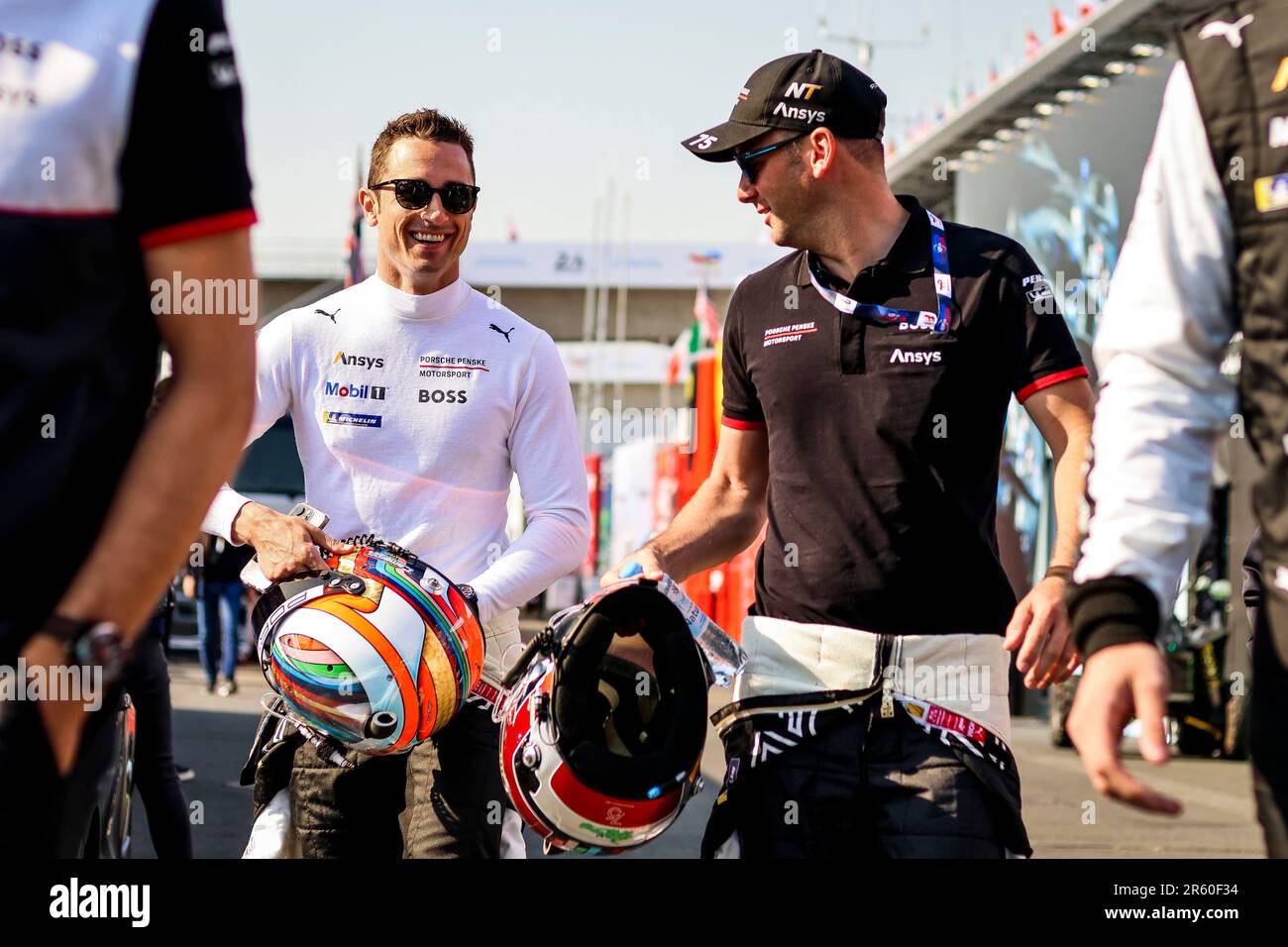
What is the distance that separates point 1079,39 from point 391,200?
12594 millimetres

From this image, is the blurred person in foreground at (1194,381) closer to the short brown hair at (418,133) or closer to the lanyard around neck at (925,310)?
the lanyard around neck at (925,310)

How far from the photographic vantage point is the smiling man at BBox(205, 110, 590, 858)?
4008 millimetres

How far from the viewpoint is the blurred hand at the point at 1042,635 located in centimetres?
318

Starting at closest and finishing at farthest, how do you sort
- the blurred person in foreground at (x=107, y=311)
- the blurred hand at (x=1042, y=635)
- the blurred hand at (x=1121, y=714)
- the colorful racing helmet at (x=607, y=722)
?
the blurred person in foreground at (x=107, y=311) → the blurred hand at (x=1121, y=714) → the blurred hand at (x=1042, y=635) → the colorful racing helmet at (x=607, y=722)

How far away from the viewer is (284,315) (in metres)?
4.31

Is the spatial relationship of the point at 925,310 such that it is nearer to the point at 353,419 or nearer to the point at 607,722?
the point at 607,722

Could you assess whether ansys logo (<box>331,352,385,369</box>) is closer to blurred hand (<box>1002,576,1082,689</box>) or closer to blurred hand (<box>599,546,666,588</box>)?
blurred hand (<box>599,546,666,588</box>)

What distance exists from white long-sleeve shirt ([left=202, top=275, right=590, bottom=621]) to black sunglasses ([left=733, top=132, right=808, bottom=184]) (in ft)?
2.42

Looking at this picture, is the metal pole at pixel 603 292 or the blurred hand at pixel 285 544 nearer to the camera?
the blurred hand at pixel 285 544

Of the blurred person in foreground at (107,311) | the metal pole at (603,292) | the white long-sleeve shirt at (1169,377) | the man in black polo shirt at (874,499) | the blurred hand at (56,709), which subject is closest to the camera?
the blurred hand at (56,709)

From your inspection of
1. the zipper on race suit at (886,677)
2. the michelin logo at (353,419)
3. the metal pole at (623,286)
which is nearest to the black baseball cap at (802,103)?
the michelin logo at (353,419)

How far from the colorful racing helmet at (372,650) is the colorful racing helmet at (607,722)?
8.5 inches
